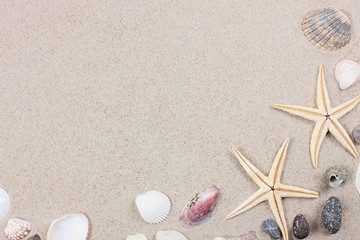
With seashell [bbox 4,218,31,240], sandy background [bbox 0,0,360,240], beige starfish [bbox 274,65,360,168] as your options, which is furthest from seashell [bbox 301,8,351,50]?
seashell [bbox 4,218,31,240]

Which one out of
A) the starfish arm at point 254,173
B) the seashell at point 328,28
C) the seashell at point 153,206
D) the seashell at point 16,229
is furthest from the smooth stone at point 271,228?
→ the seashell at point 16,229

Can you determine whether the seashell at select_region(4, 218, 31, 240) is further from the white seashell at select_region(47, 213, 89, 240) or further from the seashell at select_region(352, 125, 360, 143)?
the seashell at select_region(352, 125, 360, 143)

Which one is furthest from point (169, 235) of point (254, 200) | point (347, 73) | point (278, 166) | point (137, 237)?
point (347, 73)

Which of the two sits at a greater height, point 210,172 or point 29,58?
point 29,58

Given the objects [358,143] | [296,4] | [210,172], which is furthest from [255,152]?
[296,4]

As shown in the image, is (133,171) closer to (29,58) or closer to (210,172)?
(210,172)

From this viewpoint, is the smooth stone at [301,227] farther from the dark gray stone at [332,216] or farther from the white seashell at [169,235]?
the white seashell at [169,235]

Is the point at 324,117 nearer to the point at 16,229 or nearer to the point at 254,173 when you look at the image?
the point at 254,173
